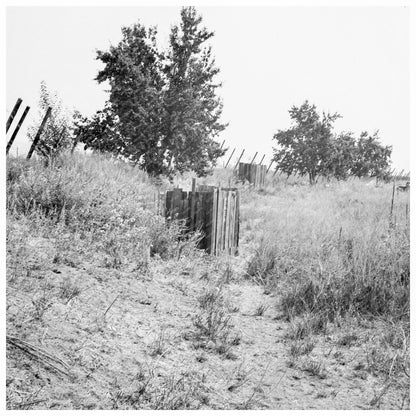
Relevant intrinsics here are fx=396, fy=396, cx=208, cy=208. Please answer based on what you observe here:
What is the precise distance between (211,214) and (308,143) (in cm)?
1506

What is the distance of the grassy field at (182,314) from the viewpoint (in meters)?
2.95

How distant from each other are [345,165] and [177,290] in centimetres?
1872

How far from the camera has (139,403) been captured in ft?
9.00

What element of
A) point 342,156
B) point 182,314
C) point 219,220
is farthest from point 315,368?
point 342,156

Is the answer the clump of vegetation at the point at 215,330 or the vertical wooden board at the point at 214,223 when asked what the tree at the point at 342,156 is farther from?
the clump of vegetation at the point at 215,330

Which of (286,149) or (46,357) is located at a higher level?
(286,149)

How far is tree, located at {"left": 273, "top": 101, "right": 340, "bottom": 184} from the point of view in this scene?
66.9ft

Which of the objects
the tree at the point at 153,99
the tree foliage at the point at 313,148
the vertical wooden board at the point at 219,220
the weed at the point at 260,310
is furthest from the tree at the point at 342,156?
the weed at the point at 260,310

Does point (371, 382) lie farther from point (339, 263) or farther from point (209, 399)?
point (339, 263)

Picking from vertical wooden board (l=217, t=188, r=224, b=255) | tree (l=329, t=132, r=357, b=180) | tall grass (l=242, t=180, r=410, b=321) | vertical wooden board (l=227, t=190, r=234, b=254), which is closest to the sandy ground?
tall grass (l=242, t=180, r=410, b=321)

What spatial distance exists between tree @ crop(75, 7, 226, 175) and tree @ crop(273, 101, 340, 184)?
8316mm

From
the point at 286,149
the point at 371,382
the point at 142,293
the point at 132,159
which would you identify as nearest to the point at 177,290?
the point at 142,293

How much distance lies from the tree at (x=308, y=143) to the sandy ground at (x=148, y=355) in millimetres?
16703

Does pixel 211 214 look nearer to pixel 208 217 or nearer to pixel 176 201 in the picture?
pixel 208 217
